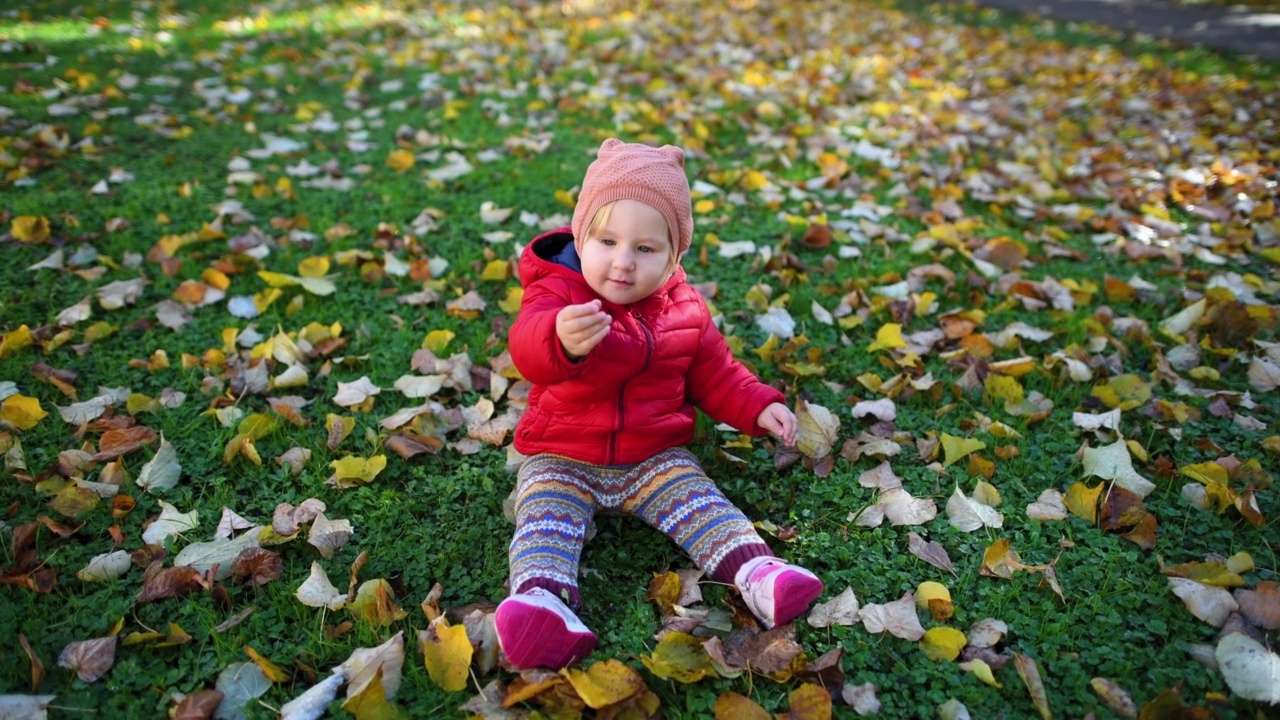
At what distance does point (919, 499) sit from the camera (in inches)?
87.6

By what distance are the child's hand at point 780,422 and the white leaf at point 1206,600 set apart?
3.01 ft

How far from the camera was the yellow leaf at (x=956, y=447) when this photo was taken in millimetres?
2357

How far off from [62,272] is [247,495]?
Answer: 1.53m

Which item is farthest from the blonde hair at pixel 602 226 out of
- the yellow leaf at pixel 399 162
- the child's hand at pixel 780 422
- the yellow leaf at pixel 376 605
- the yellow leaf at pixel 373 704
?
the yellow leaf at pixel 399 162

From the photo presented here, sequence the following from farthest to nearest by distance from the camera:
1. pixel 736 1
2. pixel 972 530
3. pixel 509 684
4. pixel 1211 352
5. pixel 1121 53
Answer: pixel 736 1
pixel 1121 53
pixel 1211 352
pixel 972 530
pixel 509 684

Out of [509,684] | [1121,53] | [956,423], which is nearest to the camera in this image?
[509,684]

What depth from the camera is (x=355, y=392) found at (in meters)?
2.57

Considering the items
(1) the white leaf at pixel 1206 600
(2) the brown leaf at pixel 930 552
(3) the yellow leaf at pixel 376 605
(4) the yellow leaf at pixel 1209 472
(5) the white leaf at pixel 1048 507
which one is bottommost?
(3) the yellow leaf at pixel 376 605

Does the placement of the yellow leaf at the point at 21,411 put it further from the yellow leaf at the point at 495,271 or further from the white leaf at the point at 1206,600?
the white leaf at the point at 1206,600

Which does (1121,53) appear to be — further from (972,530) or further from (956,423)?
(972,530)

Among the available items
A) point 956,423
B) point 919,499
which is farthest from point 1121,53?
point 919,499

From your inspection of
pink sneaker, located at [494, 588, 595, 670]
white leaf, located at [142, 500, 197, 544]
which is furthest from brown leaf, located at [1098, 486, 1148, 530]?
white leaf, located at [142, 500, 197, 544]

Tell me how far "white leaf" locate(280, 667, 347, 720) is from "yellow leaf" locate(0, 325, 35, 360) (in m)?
1.74

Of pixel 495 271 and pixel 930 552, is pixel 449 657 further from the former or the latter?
pixel 495 271
